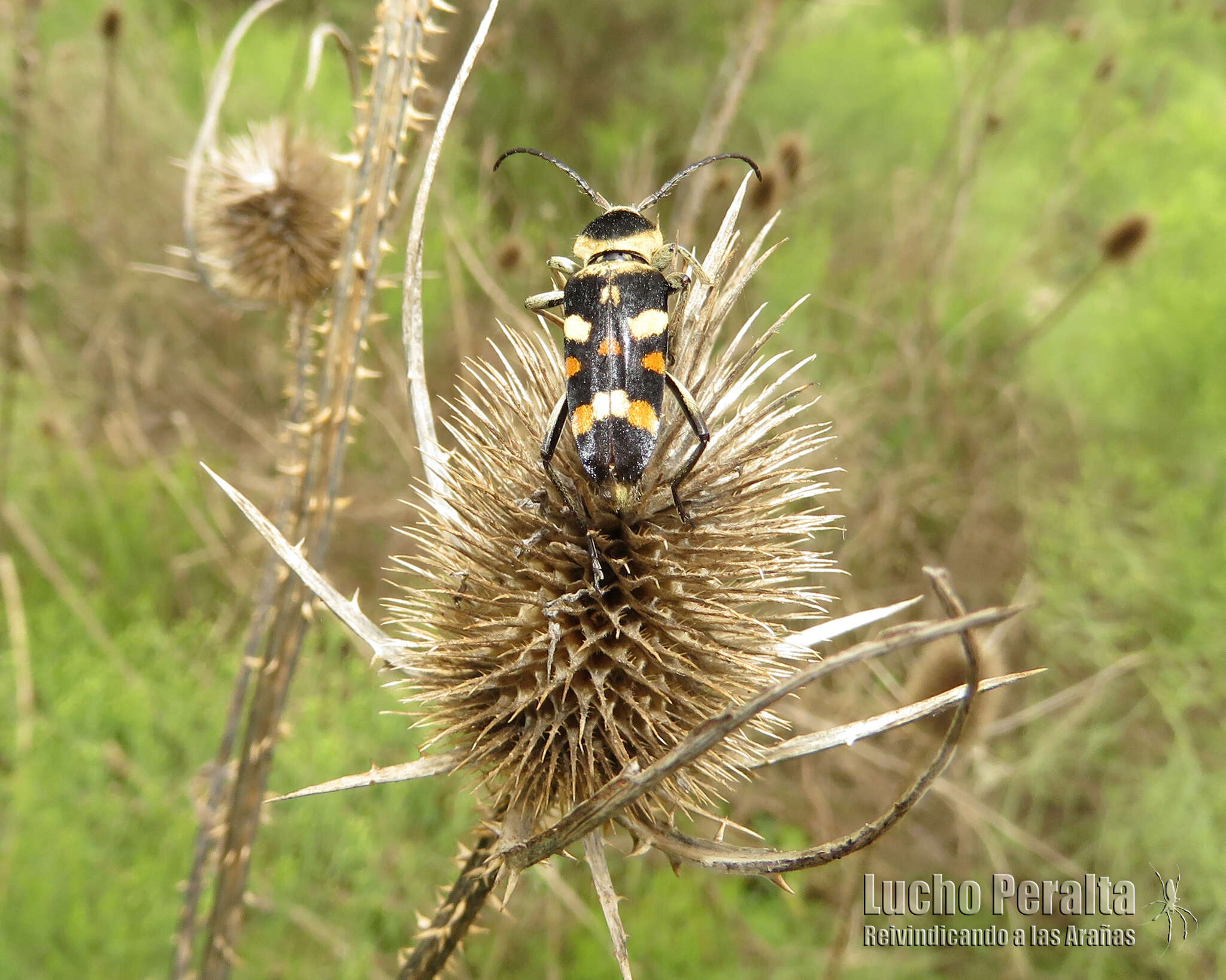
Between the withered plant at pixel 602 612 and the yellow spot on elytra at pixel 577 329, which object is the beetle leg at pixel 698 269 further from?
the yellow spot on elytra at pixel 577 329

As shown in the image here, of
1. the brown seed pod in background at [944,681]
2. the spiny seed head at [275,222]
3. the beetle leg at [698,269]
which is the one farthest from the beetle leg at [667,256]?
the brown seed pod in background at [944,681]

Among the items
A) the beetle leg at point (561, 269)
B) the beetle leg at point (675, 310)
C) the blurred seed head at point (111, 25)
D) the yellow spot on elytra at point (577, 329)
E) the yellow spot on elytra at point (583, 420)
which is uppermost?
the blurred seed head at point (111, 25)

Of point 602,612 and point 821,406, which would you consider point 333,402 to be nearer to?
point 602,612

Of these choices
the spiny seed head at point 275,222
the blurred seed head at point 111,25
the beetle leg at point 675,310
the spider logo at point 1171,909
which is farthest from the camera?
the spider logo at point 1171,909

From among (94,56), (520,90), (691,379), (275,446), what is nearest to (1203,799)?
(691,379)

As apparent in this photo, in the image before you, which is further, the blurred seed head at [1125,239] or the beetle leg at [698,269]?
the blurred seed head at [1125,239]

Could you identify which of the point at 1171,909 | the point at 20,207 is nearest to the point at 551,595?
the point at 20,207
